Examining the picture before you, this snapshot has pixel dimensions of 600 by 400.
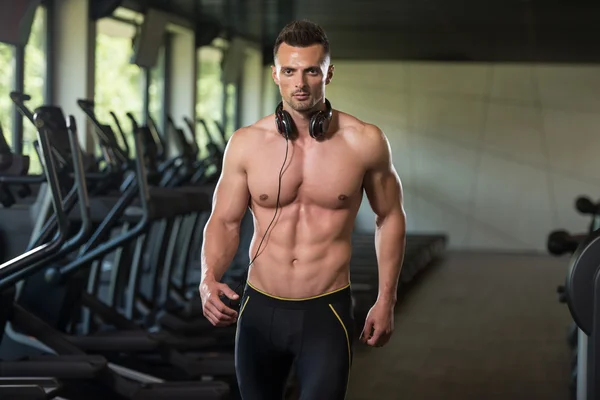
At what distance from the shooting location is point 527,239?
31.0ft

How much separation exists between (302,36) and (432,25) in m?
6.62

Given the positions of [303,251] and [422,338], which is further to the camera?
[422,338]

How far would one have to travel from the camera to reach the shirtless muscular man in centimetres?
217

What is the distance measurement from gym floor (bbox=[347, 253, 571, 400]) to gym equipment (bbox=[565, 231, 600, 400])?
2102 millimetres

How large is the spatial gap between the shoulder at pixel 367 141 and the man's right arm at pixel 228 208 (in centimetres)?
24

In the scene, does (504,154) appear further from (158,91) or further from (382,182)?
(382,182)

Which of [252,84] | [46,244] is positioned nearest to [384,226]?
[46,244]

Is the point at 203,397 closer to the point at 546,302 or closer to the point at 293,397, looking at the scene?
the point at 293,397

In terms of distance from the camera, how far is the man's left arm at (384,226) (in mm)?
2160

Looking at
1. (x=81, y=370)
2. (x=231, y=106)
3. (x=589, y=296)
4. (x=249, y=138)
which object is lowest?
(x=81, y=370)

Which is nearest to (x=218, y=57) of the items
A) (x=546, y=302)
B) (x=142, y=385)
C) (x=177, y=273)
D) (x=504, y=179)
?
(x=177, y=273)

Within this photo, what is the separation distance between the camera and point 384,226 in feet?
7.35

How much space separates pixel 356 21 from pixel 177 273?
7.96 ft

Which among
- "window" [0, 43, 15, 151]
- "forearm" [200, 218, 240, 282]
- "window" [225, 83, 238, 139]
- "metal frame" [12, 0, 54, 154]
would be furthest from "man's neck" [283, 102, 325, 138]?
"window" [225, 83, 238, 139]
